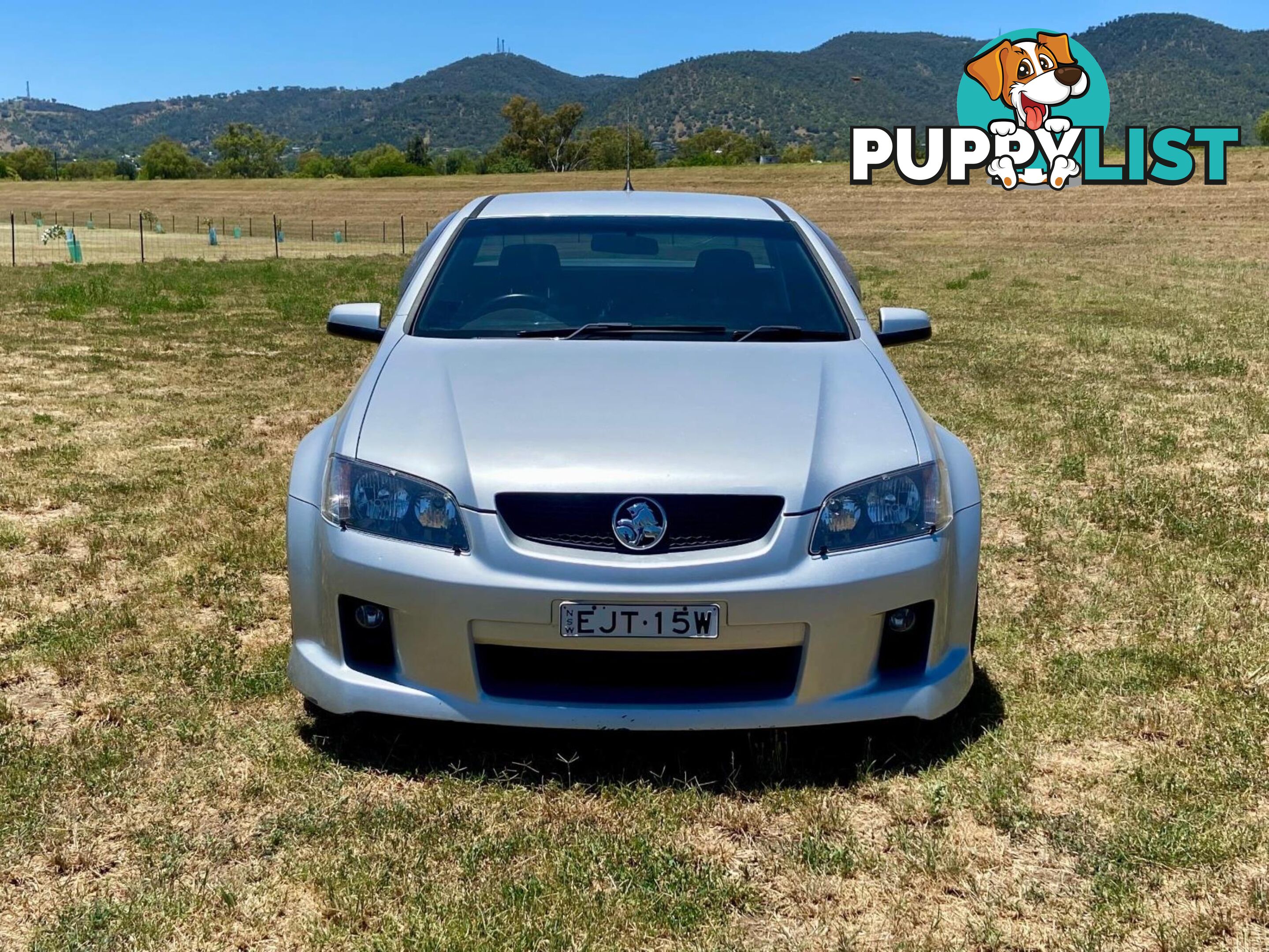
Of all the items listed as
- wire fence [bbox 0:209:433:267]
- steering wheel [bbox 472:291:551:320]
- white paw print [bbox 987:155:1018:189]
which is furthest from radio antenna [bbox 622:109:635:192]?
white paw print [bbox 987:155:1018:189]

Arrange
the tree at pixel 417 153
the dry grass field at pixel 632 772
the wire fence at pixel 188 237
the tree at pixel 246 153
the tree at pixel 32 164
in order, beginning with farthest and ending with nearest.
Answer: the tree at pixel 417 153 < the tree at pixel 246 153 < the tree at pixel 32 164 < the wire fence at pixel 188 237 < the dry grass field at pixel 632 772

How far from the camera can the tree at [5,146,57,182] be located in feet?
387

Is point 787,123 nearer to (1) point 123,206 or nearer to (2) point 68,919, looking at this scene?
(1) point 123,206

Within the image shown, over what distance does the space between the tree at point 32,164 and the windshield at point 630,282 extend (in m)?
127

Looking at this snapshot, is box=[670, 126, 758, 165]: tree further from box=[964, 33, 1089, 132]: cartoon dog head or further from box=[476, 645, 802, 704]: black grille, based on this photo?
box=[476, 645, 802, 704]: black grille

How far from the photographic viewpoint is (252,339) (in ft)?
41.1

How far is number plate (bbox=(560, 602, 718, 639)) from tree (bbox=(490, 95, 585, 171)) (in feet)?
400

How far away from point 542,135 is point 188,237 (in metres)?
80.3

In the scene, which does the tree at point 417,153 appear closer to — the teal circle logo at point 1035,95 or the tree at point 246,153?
the tree at point 246,153

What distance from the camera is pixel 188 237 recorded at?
1827 inches

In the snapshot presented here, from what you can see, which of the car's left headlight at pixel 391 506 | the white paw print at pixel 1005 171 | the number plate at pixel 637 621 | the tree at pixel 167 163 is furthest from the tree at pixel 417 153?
the number plate at pixel 637 621

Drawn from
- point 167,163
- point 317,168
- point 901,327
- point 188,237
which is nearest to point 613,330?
point 901,327

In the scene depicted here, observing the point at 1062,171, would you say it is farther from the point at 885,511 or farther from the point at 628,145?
the point at 885,511

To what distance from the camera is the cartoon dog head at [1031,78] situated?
2069 inches
